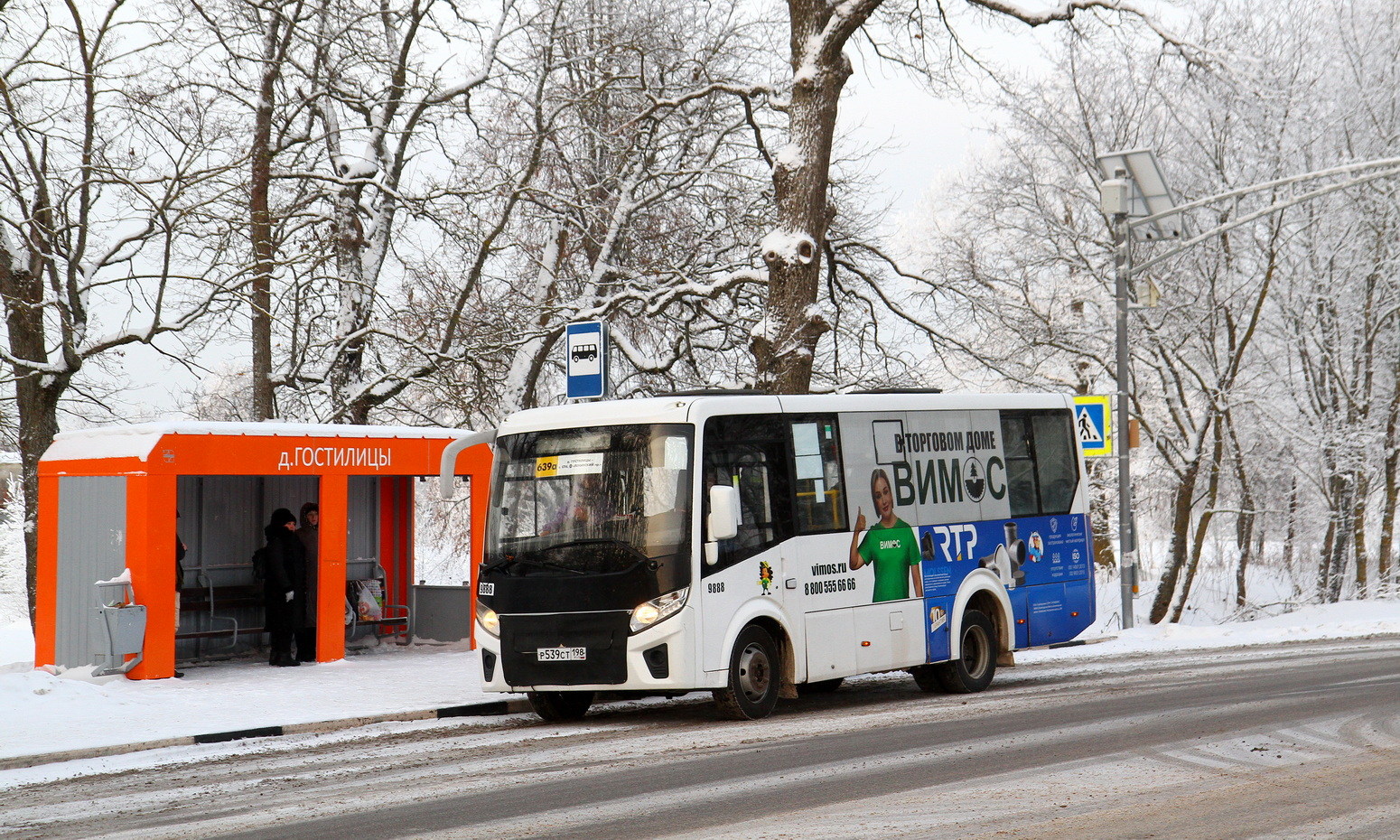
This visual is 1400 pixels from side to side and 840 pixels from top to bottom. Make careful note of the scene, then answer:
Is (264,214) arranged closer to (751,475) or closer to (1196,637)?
(751,475)

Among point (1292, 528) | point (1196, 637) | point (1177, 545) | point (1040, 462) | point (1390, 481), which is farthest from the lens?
point (1292, 528)

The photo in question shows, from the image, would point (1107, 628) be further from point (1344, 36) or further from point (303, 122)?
point (303, 122)

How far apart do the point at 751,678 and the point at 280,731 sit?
13.1 ft

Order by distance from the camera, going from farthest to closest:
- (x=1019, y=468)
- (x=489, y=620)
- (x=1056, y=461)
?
(x=1056, y=461), (x=1019, y=468), (x=489, y=620)

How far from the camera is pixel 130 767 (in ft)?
33.8

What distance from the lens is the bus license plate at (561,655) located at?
38.4ft

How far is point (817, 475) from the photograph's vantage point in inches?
504

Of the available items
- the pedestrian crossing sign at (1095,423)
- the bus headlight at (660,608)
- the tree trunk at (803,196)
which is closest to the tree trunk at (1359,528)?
the pedestrian crossing sign at (1095,423)

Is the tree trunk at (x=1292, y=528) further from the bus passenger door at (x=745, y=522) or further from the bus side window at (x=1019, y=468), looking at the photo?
the bus passenger door at (x=745, y=522)

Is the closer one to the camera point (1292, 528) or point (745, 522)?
point (745, 522)

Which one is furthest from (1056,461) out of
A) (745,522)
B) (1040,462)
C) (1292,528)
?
(1292,528)

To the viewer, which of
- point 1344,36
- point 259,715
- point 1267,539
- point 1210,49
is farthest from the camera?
point 1267,539

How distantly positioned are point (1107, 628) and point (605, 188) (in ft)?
52.2

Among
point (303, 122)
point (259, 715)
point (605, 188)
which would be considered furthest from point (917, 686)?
point (303, 122)
